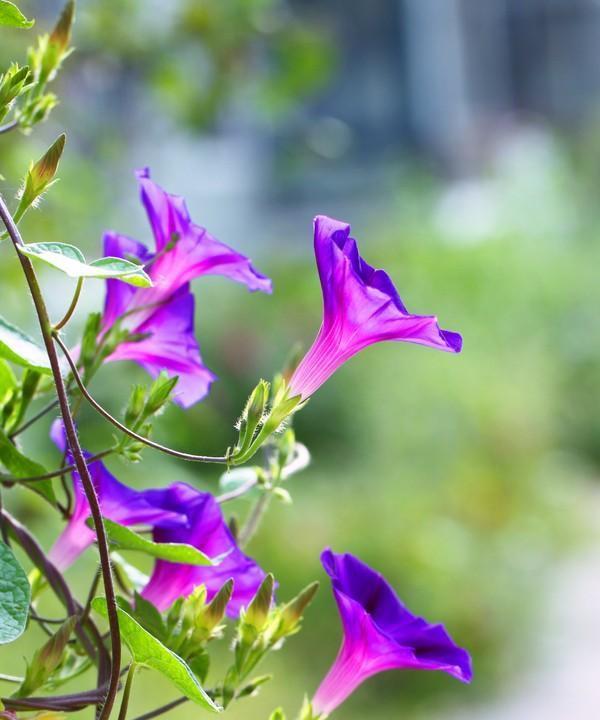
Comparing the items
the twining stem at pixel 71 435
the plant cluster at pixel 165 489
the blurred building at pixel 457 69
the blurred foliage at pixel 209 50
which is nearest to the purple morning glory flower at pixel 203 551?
the plant cluster at pixel 165 489

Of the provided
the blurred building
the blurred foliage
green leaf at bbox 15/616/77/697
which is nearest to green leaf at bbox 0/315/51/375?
green leaf at bbox 15/616/77/697

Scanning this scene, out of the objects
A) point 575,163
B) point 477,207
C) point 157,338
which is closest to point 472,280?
point 477,207

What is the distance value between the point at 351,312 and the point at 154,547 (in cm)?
12

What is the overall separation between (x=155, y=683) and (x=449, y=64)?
6.76 m

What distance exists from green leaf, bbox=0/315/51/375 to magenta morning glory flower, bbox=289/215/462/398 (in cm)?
11

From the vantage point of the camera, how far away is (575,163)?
7.48 metres

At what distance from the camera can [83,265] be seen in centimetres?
37

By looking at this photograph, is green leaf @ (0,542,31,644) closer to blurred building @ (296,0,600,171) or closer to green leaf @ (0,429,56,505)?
green leaf @ (0,429,56,505)

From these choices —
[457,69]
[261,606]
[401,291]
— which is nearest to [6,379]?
[261,606]

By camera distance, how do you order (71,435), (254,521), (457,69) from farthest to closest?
(457,69)
(254,521)
(71,435)

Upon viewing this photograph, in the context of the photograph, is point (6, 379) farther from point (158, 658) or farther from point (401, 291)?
point (401, 291)

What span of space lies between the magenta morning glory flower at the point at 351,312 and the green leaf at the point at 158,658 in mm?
123

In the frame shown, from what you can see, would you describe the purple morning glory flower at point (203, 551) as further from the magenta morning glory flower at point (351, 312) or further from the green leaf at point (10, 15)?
the green leaf at point (10, 15)

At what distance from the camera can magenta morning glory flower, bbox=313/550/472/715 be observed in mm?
484
